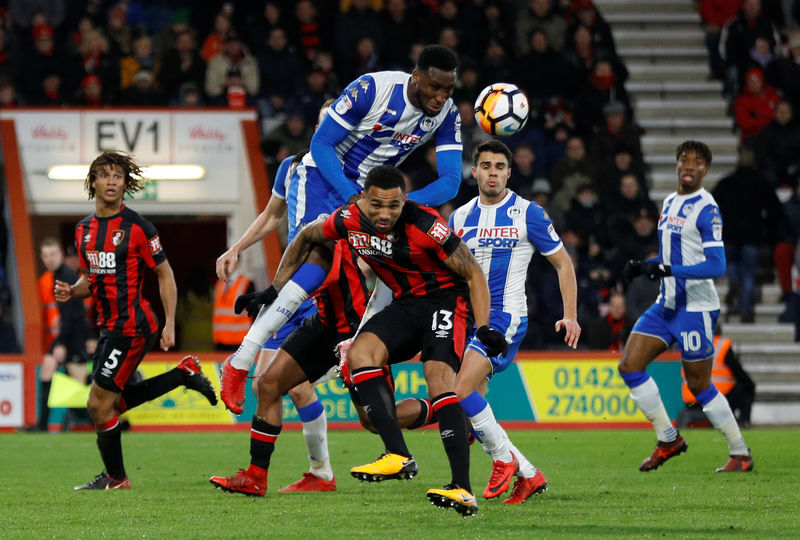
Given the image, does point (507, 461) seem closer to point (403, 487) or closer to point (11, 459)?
point (403, 487)

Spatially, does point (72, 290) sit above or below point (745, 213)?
below

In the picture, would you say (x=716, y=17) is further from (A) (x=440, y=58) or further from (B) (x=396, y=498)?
(B) (x=396, y=498)

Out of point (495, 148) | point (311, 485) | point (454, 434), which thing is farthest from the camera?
point (311, 485)

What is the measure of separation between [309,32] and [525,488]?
12.4m

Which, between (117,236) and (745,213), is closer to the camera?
(117,236)

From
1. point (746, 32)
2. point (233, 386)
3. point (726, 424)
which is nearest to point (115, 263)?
point (233, 386)

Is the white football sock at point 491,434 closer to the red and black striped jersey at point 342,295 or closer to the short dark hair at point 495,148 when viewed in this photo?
the red and black striped jersey at point 342,295

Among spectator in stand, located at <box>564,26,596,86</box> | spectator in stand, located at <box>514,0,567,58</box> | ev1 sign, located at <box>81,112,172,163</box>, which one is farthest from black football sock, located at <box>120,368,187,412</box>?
spectator in stand, located at <box>514,0,567,58</box>

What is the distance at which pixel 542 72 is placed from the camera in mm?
19531

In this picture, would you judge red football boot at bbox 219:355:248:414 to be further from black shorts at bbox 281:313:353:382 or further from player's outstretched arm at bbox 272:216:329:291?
player's outstretched arm at bbox 272:216:329:291

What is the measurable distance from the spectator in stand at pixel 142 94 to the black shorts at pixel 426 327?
11002 mm

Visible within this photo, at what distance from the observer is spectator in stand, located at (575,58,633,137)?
1950 centimetres

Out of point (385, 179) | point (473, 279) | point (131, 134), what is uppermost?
point (131, 134)

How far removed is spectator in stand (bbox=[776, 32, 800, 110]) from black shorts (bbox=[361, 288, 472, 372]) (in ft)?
43.6
